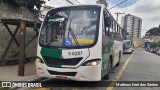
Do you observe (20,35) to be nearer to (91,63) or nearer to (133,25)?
(91,63)

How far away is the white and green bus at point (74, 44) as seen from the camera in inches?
368

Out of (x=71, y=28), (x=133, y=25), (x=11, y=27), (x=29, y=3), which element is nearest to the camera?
(x=71, y=28)

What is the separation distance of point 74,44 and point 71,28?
0.65 metres

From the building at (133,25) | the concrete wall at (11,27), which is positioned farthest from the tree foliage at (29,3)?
the building at (133,25)

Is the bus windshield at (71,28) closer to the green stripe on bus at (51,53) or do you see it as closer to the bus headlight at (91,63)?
the green stripe on bus at (51,53)

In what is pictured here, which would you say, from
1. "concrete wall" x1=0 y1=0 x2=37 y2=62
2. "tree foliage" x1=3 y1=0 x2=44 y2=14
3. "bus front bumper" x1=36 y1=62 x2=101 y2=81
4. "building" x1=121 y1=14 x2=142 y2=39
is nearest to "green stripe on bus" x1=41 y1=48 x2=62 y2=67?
"bus front bumper" x1=36 y1=62 x2=101 y2=81

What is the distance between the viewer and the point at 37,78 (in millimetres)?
10930

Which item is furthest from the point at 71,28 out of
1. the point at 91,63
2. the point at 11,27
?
the point at 11,27

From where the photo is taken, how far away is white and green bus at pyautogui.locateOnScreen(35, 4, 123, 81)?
935 cm

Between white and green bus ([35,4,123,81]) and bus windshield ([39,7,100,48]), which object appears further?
bus windshield ([39,7,100,48])

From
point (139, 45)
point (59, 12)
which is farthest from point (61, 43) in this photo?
point (139, 45)

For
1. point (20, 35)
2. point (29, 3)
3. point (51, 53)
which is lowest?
point (51, 53)

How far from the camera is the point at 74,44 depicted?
376 inches

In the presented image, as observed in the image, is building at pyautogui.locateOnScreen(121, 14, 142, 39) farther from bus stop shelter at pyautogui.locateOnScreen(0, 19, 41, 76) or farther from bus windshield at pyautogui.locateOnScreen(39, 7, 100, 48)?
bus windshield at pyautogui.locateOnScreen(39, 7, 100, 48)
